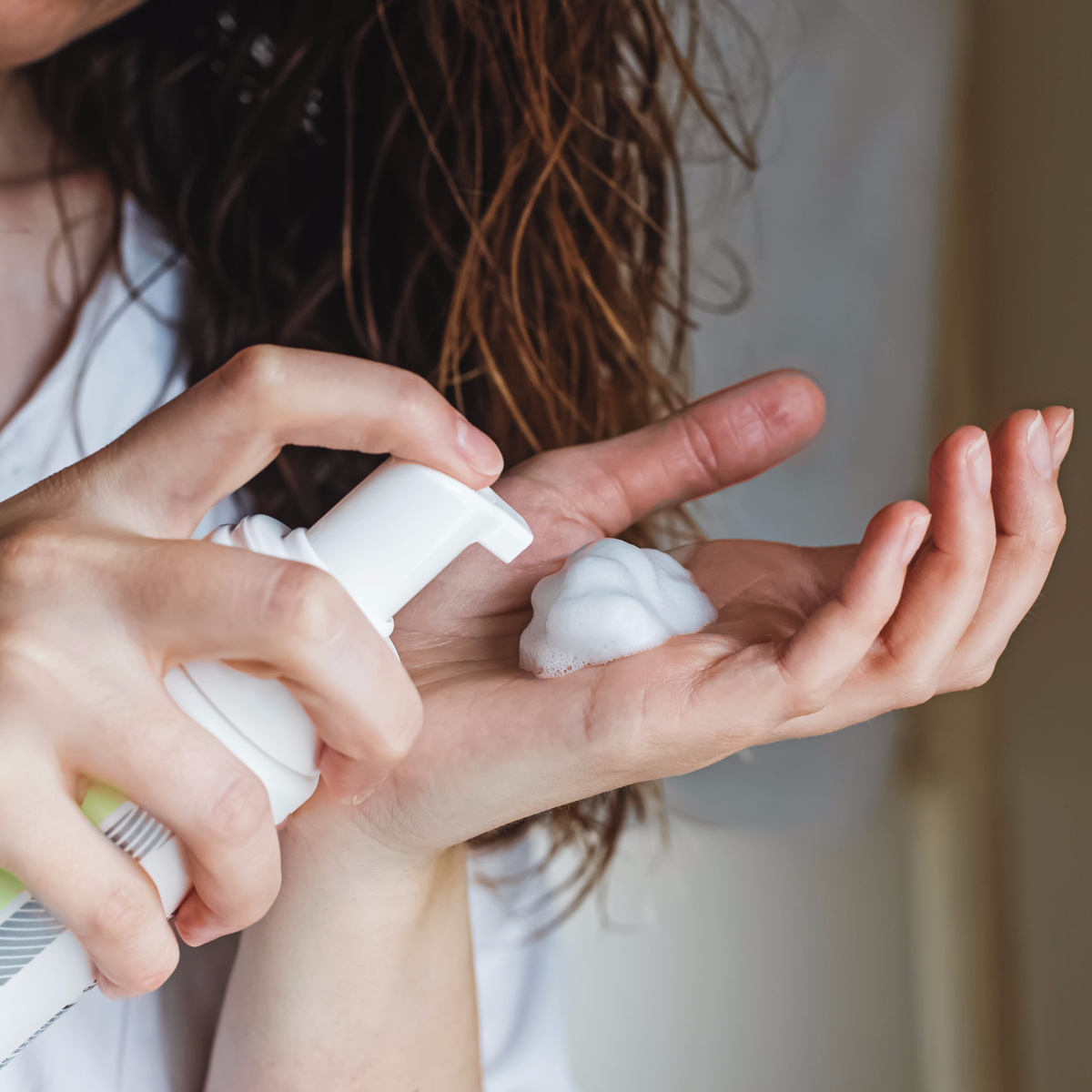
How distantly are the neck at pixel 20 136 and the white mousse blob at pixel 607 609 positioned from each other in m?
0.64

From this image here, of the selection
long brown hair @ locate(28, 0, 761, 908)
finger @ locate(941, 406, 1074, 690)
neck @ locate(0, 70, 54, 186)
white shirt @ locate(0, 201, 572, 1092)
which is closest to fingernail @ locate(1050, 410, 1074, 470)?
finger @ locate(941, 406, 1074, 690)

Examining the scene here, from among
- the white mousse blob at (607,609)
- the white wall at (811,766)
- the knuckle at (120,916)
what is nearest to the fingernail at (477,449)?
the white mousse blob at (607,609)

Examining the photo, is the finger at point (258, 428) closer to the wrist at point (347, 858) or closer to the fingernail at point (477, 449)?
the fingernail at point (477, 449)

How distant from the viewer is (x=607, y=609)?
0.48 m

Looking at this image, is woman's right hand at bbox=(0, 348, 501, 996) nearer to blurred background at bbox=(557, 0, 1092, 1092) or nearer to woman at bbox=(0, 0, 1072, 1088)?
woman at bbox=(0, 0, 1072, 1088)

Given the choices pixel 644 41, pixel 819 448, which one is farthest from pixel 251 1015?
pixel 644 41

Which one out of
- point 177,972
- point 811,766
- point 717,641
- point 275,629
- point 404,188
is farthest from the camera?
point 811,766

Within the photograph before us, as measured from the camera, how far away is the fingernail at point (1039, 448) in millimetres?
406

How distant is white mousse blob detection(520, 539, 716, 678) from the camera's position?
1.58ft

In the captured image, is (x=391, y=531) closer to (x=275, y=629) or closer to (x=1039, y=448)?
(x=275, y=629)

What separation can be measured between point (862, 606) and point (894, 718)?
0.62m

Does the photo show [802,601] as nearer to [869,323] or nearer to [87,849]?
[87,849]

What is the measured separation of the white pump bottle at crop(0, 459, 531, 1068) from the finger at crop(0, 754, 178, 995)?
0.02 metres

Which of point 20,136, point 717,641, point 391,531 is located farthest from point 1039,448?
point 20,136
